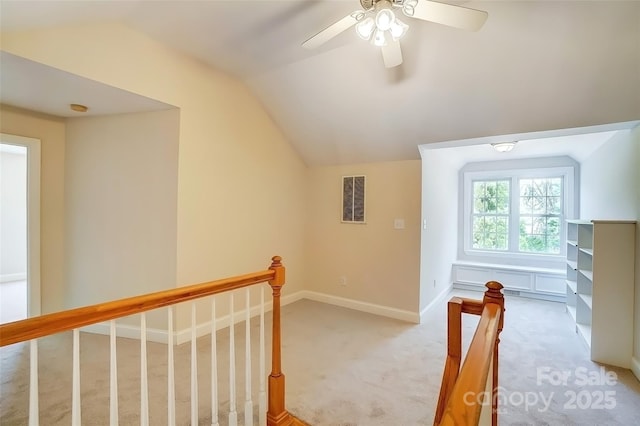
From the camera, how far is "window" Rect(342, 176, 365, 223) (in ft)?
13.2

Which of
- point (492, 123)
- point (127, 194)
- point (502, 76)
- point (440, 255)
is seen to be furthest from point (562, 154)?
point (127, 194)

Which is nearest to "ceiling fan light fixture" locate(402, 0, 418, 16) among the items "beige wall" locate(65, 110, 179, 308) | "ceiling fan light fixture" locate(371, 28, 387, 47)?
"ceiling fan light fixture" locate(371, 28, 387, 47)

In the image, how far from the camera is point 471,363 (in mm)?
866

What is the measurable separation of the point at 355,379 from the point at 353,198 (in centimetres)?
231

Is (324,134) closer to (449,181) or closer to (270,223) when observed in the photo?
(270,223)

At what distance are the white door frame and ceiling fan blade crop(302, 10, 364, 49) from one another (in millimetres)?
3089

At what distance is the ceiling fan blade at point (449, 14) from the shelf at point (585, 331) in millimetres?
3112

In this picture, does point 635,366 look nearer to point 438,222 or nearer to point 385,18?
point 438,222

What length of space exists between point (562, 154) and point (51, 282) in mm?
7003

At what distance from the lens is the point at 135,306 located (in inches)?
49.7

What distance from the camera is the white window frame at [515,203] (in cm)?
469

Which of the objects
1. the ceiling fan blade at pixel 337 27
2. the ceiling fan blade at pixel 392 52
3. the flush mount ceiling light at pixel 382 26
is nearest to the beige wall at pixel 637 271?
the ceiling fan blade at pixel 392 52

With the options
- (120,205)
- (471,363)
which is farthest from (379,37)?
(120,205)

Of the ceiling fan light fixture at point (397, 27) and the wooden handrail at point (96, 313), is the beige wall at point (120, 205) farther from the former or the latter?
the ceiling fan light fixture at point (397, 27)
